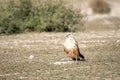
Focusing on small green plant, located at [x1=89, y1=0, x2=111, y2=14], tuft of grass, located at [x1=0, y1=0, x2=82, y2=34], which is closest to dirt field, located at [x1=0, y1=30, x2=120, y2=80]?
tuft of grass, located at [x1=0, y1=0, x2=82, y2=34]

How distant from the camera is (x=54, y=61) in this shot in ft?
50.3

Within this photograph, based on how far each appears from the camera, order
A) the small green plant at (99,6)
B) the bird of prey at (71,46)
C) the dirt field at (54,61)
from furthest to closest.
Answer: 1. the small green plant at (99,6)
2. the bird of prey at (71,46)
3. the dirt field at (54,61)

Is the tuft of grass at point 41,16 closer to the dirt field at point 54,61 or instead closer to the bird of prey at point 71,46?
the dirt field at point 54,61

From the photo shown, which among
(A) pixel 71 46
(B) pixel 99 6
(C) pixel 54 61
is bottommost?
(B) pixel 99 6

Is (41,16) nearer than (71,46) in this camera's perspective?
No

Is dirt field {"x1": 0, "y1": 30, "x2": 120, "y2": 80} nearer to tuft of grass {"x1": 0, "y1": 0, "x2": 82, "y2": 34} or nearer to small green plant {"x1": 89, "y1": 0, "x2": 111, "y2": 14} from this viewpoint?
tuft of grass {"x1": 0, "y1": 0, "x2": 82, "y2": 34}

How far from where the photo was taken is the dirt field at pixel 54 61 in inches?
495

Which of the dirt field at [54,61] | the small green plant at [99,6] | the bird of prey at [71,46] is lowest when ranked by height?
the small green plant at [99,6]

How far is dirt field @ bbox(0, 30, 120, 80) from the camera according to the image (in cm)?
1257

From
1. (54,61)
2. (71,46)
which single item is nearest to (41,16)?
(54,61)

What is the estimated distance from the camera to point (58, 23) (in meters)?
29.0

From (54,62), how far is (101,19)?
84.4 ft

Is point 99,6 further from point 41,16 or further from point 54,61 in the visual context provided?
point 54,61

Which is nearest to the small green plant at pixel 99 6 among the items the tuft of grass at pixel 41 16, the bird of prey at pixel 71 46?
the tuft of grass at pixel 41 16
